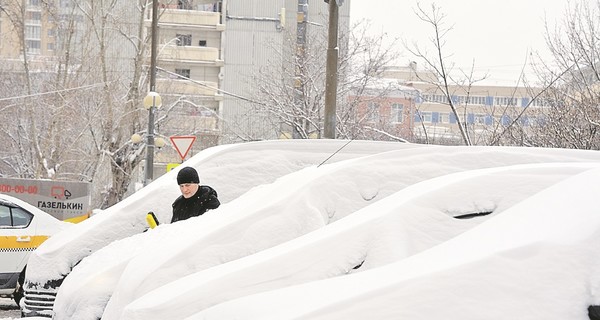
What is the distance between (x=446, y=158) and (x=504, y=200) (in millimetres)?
2033

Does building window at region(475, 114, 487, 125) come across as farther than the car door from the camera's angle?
Yes

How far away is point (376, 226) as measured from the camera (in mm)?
5191

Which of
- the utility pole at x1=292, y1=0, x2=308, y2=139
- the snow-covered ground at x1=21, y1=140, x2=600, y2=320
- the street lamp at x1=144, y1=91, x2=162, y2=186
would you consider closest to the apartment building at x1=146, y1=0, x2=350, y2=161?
the utility pole at x1=292, y1=0, x2=308, y2=139

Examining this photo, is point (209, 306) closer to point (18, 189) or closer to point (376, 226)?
point (376, 226)

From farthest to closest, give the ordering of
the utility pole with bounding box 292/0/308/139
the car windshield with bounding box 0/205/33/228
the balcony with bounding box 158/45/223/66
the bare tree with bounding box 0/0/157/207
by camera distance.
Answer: the balcony with bounding box 158/45/223/66 → the bare tree with bounding box 0/0/157/207 → the utility pole with bounding box 292/0/308/139 → the car windshield with bounding box 0/205/33/228

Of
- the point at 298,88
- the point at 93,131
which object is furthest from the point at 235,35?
the point at 298,88

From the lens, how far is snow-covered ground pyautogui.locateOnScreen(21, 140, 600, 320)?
385 cm

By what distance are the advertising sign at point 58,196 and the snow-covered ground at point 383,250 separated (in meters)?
14.7

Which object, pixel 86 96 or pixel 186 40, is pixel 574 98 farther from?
pixel 186 40

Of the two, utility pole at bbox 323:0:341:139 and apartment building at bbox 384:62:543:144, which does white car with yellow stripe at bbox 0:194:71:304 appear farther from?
apartment building at bbox 384:62:543:144

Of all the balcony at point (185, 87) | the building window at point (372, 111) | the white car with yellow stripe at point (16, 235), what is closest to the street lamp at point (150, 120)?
the building window at point (372, 111)

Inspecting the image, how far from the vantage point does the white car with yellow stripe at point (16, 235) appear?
13523mm

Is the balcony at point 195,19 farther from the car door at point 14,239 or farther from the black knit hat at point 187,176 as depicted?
the black knit hat at point 187,176

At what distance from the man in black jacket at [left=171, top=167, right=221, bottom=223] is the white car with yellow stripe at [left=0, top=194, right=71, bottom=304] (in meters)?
4.76
